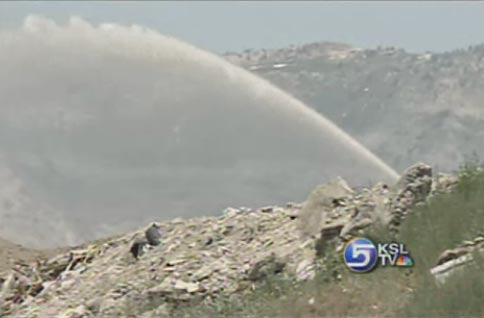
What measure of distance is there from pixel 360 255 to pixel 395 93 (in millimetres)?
75041

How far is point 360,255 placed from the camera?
14953 mm

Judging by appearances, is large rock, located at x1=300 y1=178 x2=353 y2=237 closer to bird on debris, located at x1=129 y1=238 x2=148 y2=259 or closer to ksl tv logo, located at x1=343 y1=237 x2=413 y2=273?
ksl tv logo, located at x1=343 y1=237 x2=413 y2=273

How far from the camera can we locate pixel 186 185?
97.8ft

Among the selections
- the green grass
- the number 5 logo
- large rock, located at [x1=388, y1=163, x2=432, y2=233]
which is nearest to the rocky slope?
large rock, located at [x1=388, y1=163, x2=432, y2=233]

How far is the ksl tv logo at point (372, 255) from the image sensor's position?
14.6 meters

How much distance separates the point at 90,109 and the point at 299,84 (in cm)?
6397

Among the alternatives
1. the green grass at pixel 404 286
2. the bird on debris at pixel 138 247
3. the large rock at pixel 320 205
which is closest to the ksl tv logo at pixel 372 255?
the green grass at pixel 404 286

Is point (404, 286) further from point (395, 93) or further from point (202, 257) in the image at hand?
point (395, 93)

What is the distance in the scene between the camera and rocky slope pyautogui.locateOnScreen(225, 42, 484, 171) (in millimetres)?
57062

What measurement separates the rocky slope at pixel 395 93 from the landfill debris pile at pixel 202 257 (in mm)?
23340

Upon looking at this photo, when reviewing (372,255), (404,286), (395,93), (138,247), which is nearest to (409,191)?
(372,255)

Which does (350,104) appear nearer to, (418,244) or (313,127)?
(313,127)

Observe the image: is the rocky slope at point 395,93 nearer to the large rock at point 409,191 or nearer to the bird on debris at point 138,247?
the bird on debris at point 138,247

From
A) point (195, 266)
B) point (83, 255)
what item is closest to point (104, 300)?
point (195, 266)
